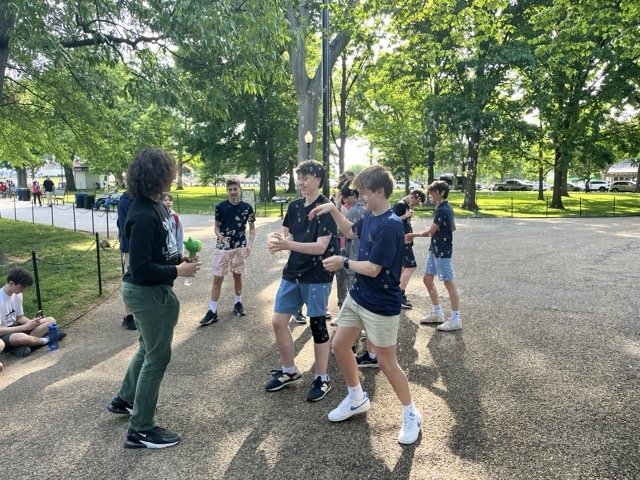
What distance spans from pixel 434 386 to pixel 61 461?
2.74 m

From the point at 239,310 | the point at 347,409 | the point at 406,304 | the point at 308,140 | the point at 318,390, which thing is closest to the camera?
the point at 347,409

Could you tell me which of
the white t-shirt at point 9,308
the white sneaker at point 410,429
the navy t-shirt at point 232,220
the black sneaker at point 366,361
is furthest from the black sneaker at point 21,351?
the white sneaker at point 410,429

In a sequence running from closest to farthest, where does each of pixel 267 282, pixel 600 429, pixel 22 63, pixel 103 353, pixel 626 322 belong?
pixel 600 429
pixel 103 353
pixel 626 322
pixel 267 282
pixel 22 63

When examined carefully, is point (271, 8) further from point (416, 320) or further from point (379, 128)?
point (379, 128)

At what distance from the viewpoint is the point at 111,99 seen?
1076 centimetres

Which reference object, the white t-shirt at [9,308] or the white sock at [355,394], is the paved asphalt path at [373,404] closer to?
the white sock at [355,394]

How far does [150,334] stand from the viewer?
2.94 m

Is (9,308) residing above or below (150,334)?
below

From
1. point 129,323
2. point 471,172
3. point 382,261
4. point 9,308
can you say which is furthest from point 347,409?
point 471,172

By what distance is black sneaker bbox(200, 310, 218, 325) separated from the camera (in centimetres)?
572

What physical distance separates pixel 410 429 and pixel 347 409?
48cm

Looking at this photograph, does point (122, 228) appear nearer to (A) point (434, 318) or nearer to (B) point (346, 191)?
(B) point (346, 191)

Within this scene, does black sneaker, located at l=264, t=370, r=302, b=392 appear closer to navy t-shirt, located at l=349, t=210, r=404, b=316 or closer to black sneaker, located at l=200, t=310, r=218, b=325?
navy t-shirt, located at l=349, t=210, r=404, b=316

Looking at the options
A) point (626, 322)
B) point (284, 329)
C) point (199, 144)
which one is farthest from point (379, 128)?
point (284, 329)
